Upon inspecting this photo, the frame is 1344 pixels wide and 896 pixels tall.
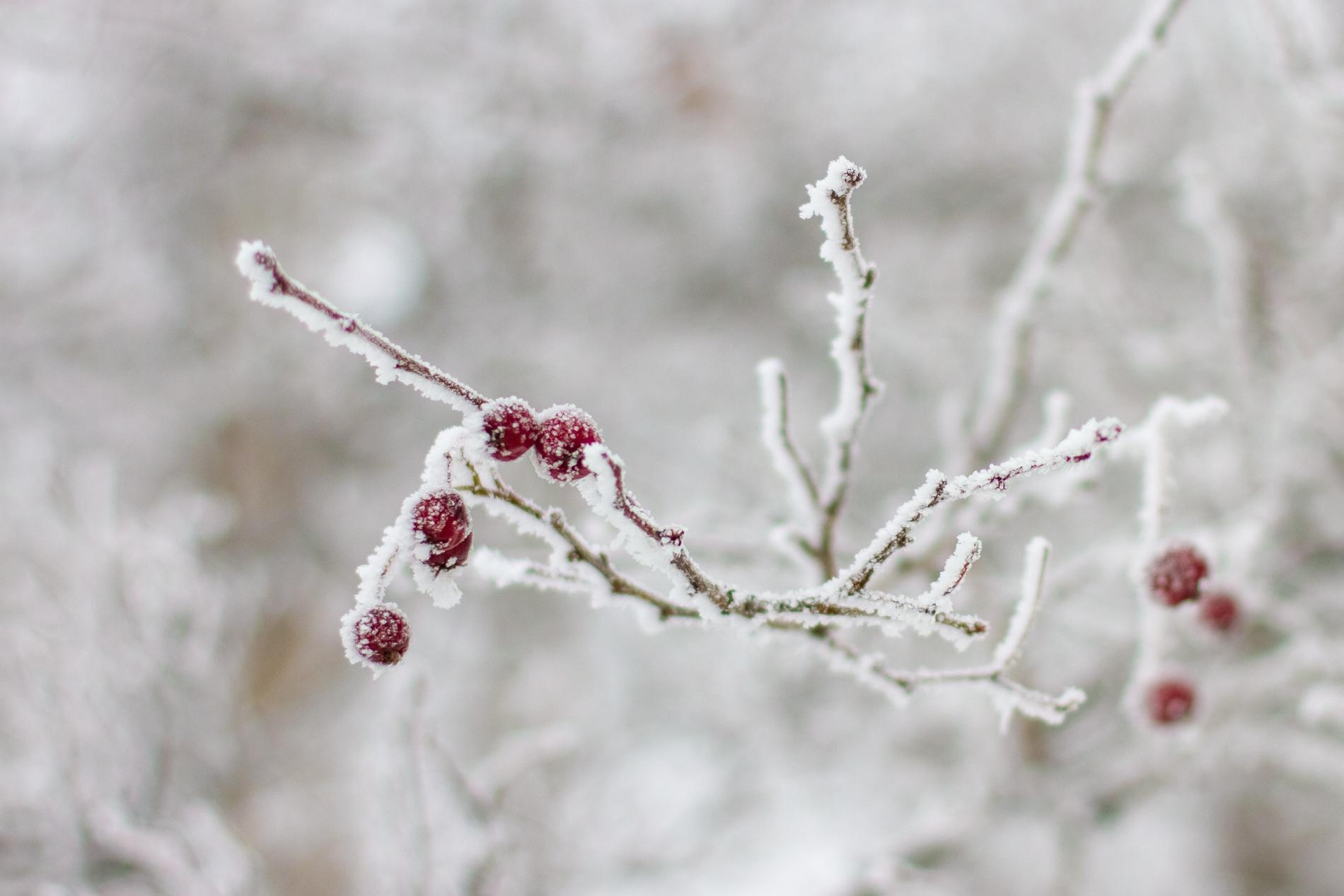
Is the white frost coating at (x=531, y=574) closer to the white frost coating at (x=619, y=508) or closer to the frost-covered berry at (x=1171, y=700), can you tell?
the white frost coating at (x=619, y=508)

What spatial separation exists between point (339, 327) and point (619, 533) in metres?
0.32

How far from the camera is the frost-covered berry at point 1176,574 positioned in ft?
3.56

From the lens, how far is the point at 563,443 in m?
0.82

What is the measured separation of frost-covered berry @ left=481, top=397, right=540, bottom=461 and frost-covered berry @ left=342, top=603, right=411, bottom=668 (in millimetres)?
188

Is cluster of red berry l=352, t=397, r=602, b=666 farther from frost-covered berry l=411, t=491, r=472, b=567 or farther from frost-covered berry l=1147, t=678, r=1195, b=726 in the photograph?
frost-covered berry l=1147, t=678, r=1195, b=726

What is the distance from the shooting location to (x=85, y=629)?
2.68m

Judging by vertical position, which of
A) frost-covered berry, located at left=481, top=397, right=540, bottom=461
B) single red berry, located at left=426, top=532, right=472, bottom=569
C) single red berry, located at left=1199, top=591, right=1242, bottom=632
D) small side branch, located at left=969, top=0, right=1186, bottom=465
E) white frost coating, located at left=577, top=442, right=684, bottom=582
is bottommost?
single red berry, located at left=426, top=532, right=472, bottom=569

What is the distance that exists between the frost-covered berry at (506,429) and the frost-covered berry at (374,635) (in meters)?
0.19

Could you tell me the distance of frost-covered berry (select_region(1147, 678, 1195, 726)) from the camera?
1.37 meters

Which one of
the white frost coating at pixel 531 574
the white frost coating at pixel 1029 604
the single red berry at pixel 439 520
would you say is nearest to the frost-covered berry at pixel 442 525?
the single red berry at pixel 439 520

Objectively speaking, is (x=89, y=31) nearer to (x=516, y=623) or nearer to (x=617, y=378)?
(x=617, y=378)

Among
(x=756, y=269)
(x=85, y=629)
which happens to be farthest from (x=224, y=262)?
(x=85, y=629)

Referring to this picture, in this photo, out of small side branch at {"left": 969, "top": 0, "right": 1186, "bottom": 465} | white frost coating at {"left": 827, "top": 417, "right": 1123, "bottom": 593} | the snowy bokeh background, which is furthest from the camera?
the snowy bokeh background

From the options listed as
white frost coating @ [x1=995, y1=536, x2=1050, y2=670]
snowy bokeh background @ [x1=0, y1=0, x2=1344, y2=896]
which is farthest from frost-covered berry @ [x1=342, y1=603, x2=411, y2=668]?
white frost coating @ [x1=995, y1=536, x2=1050, y2=670]
